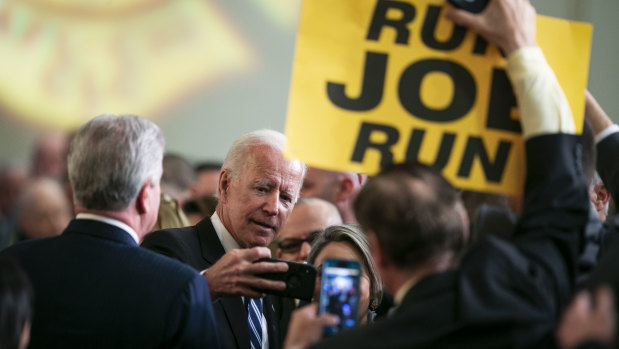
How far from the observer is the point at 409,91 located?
7.02ft

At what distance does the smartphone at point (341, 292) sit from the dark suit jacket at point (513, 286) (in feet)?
0.55

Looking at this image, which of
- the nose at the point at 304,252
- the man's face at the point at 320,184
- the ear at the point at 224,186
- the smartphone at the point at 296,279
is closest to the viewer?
the smartphone at the point at 296,279

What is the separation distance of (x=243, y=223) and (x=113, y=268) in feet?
2.81

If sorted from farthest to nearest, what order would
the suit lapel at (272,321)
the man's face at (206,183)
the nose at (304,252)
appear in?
the man's face at (206,183), the nose at (304,252), the suit lapel at (272,321)

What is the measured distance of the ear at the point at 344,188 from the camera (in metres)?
4.66

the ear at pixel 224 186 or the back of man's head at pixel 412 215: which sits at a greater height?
the back of man's head at pixel 412 215

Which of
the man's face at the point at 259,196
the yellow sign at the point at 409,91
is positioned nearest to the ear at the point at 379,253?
the yellow sign at the point at 409,91

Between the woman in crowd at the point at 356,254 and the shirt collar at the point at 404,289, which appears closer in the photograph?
the shirt collar at the point at 404,289

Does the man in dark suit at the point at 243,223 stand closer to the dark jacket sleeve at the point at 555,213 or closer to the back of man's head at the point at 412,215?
the back of man's head at the point at 412,215

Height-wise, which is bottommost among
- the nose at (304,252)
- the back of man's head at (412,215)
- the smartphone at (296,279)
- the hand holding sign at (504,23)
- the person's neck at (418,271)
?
the nose at (304,252)

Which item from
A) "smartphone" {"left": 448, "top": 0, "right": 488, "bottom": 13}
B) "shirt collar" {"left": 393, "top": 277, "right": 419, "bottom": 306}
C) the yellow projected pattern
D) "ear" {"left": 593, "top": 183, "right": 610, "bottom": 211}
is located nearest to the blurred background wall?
the yellow projected pattern

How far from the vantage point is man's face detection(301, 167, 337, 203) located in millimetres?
4633

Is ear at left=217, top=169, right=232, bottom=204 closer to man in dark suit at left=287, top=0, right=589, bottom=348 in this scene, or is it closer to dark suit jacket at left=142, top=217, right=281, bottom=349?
dark suit jacket at left=142, top=217, right=281, bottom=349

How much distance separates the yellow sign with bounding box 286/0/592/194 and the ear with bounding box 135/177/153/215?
453 millimetres
